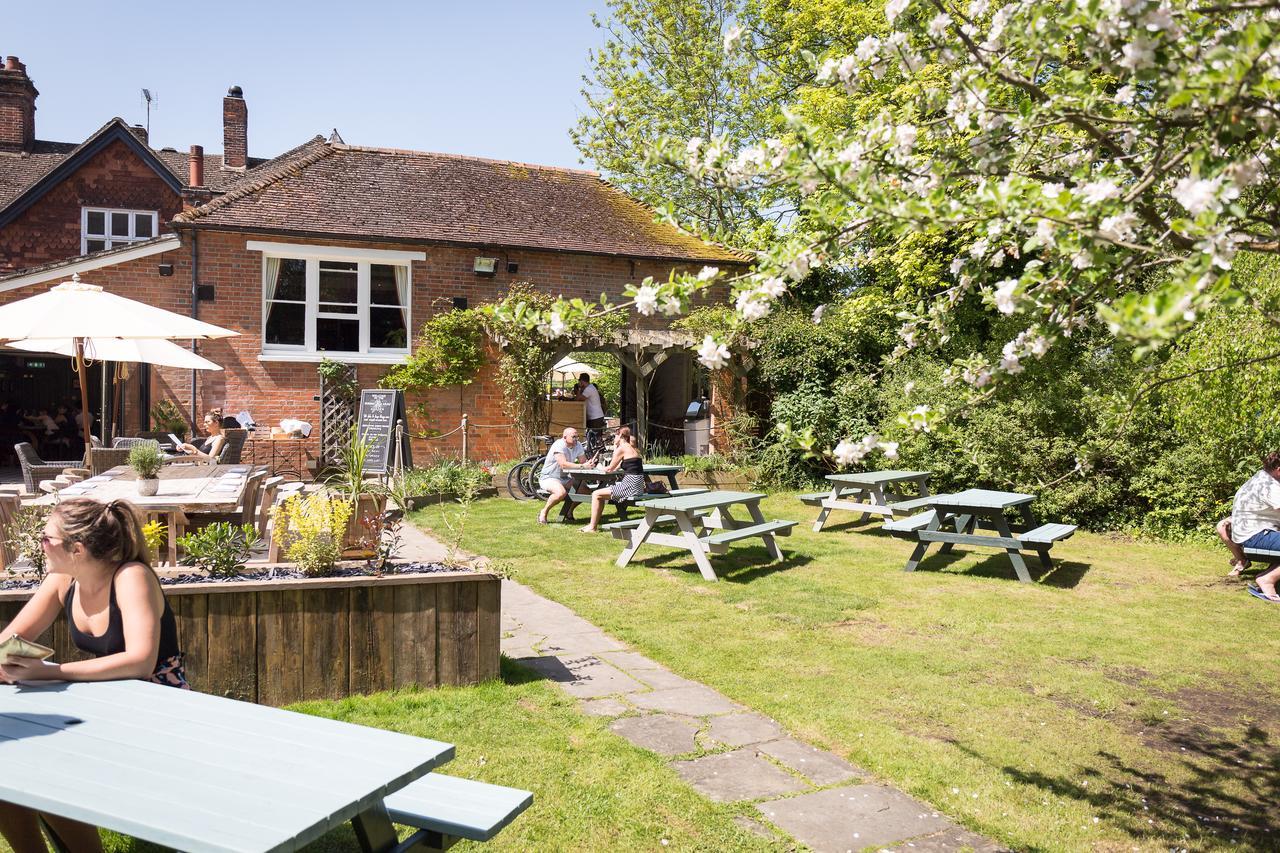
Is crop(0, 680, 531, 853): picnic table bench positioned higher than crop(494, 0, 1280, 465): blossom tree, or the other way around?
crop(494, 0, 1280, 465): blossom tree

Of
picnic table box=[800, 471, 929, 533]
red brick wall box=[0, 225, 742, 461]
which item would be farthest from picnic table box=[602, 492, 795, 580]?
red brick wall box=[0, 225, 742, 461]

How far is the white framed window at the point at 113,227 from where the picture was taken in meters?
21.2

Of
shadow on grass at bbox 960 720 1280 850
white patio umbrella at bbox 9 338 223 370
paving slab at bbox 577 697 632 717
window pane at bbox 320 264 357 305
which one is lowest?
shadow on grass at bbox 960 720 1280 850

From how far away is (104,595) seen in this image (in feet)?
11.2

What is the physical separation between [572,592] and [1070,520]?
7447 mm

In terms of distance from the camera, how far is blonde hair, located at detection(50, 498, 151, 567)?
3332mm

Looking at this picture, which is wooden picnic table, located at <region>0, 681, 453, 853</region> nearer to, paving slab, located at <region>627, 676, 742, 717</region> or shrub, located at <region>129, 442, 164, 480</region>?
paving slab, located at <region>627, 676, 742, 717</region>

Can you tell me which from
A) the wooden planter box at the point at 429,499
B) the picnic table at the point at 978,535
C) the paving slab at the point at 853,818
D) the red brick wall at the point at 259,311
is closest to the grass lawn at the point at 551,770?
the paving slab at the point at 853,818

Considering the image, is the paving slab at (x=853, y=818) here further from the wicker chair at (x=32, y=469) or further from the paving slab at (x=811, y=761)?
the wicker chair at (x=32, y=469)

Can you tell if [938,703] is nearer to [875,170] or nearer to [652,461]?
[875,170]

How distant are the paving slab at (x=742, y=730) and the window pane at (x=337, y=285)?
13568 millimetres

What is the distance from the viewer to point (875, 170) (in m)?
3.22

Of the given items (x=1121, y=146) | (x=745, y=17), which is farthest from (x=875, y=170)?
(x=745, y=17)

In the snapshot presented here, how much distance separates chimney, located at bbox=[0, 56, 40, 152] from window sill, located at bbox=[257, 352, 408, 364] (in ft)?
46.9
